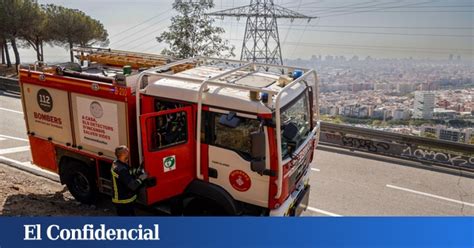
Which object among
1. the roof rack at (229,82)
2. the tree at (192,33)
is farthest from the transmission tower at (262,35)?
the roof rack at (229,82)

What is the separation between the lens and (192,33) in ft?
54.2

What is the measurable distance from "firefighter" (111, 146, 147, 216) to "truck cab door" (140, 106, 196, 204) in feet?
0.71

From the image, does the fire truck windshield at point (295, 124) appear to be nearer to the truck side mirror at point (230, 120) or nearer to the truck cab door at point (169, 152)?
the truck side mirror at point (230, 120)

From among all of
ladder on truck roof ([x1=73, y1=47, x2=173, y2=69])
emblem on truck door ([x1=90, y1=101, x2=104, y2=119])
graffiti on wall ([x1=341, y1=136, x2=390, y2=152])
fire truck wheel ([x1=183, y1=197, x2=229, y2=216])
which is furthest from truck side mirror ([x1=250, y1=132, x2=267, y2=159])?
graffiti on wall ([x1=341, y1=136, x2=390, y2=152])

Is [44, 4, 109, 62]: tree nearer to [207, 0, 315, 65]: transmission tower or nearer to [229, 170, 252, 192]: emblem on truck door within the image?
[207, 0, 315, 65]: transmission tower

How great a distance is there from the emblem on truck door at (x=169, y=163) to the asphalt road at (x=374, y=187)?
3.11m

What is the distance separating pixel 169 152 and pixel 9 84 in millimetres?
17398

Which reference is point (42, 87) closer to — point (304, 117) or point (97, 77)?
point (97, 77)

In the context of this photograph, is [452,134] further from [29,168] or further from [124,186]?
[29,168]

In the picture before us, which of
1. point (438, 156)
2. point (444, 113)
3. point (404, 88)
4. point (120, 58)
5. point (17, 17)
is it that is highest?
point (17, 17)

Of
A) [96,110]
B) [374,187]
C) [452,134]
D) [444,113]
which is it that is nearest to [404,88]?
[444,113]

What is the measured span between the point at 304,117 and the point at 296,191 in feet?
4.06

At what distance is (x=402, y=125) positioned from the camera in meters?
12.6

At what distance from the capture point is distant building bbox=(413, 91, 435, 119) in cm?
1366
